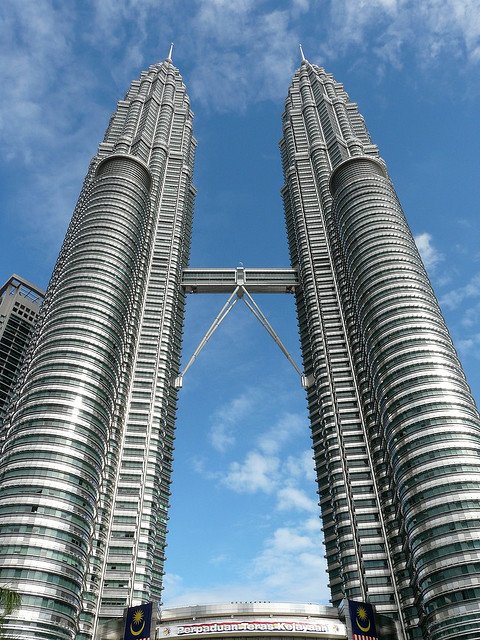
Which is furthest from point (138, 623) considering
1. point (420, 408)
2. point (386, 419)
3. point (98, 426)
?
point (420, 408)

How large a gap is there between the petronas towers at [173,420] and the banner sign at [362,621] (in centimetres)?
742

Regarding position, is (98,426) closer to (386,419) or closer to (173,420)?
(173,420)

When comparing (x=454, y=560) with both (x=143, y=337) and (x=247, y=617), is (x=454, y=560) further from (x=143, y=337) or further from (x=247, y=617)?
(x=143, y=337)

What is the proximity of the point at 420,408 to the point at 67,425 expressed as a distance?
61.9 meters

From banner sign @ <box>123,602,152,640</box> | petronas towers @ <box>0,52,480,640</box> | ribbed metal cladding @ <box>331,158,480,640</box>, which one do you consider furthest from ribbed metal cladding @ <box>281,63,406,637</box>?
banner sign @ <box>123,602,152,640</box>

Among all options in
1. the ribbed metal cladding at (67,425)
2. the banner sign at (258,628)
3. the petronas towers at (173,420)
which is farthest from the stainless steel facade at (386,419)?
the ribbed metal cladding at (67,425)

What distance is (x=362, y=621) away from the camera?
90.1m

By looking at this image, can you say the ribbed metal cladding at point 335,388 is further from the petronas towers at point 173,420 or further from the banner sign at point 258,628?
the banner sign at point 258,628

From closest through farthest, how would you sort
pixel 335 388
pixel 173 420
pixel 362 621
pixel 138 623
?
1. pixel 362 621
2. pixel 138 623
3. pixel 335 388
4. pixel 173 420

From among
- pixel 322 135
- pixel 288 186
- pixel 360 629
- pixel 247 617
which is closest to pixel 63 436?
pixel 247 617

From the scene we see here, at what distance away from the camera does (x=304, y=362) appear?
151625 mm

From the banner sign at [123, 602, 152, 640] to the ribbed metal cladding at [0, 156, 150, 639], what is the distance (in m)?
8.16

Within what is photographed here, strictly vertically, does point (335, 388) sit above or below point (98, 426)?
above

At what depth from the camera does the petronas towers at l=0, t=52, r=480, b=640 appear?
90.2 m
